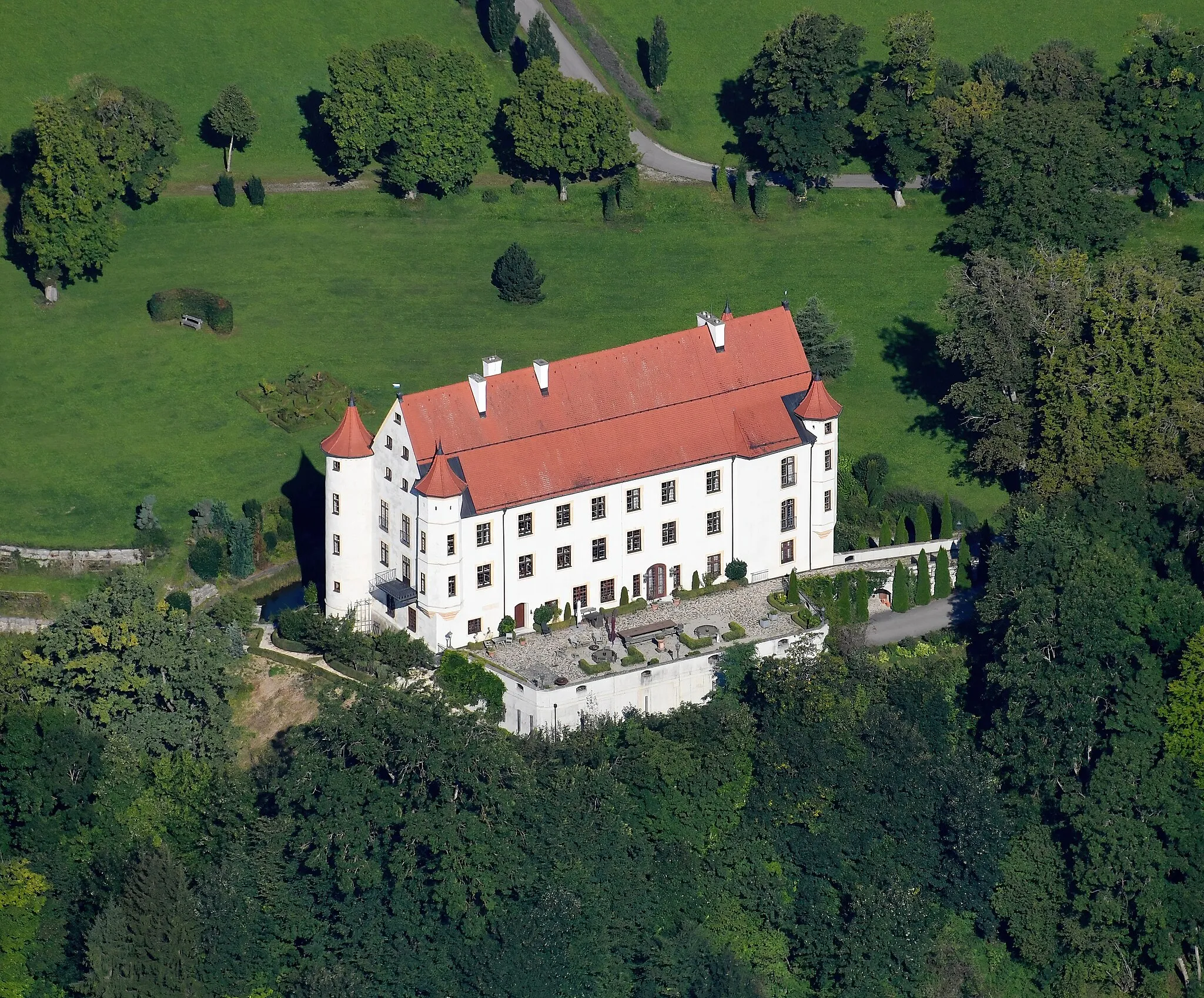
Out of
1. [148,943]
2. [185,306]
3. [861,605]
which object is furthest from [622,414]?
[185,306]

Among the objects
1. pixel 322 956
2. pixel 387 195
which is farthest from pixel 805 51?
pixel 322 956

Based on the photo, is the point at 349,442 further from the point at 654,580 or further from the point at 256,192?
the point at 256,192

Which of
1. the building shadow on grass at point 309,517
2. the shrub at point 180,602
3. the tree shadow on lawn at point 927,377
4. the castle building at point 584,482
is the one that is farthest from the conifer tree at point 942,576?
the shrub at point 180,602

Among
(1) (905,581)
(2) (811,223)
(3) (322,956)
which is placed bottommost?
(3) (322,956)

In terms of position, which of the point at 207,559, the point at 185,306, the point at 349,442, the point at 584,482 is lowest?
the point at 207,559

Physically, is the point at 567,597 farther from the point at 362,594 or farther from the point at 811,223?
the point at 811,223

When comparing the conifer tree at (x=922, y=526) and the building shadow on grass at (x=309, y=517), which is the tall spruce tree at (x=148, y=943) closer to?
the building shadow on grass at (x=309, y=517)

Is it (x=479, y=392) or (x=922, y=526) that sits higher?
(x=479, y=392)
